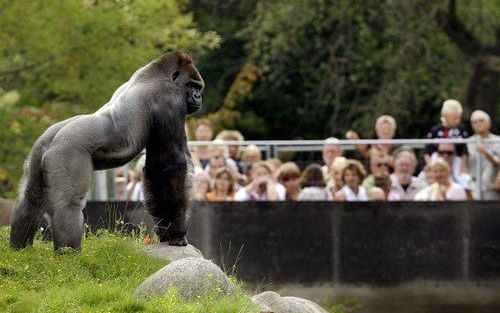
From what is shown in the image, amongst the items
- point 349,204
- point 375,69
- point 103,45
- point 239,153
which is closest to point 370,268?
point 349,204

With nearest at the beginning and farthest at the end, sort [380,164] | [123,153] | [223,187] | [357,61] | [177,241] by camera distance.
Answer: [123,153]
[177,241]
[380,164]
[223,187]
[357,61]

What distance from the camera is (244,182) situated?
726 inches

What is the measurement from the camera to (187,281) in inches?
440

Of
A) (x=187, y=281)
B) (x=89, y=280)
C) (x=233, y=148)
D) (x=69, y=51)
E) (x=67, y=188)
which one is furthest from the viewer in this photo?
(x=69, y=51)

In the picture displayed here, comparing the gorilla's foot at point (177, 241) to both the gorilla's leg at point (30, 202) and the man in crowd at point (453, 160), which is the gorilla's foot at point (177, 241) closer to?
the gorilla's leg at point (30, 202)

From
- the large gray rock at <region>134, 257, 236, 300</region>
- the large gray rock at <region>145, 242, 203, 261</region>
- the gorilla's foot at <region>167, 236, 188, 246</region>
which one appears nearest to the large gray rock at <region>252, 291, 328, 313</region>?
the large gray rock at <region>134, 257, 236, 300</region>

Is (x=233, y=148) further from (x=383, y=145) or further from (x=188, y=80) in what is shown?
(x=188, y=80)

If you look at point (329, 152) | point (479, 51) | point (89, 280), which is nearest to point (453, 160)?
point (329, 152)

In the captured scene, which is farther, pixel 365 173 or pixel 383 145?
pixel 383 145

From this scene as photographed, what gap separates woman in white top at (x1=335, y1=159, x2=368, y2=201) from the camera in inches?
680

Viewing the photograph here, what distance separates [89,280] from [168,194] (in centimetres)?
131

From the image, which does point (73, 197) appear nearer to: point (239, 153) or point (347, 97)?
point (239, 153)

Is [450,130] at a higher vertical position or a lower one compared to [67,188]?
higher

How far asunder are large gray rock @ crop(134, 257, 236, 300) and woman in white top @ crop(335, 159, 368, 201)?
6100 millimetres
